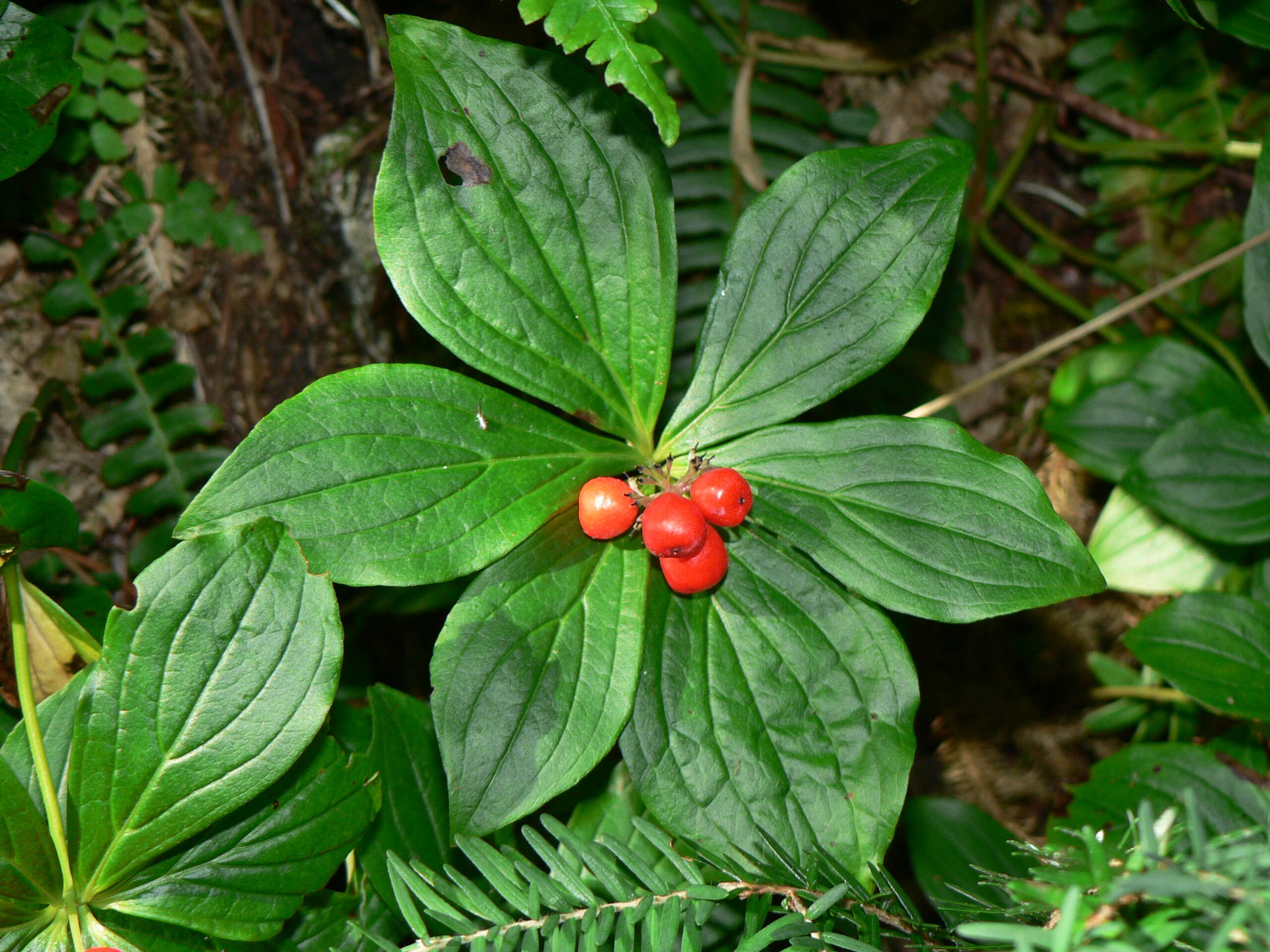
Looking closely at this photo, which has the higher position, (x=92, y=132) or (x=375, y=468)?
(x=92, y=132)

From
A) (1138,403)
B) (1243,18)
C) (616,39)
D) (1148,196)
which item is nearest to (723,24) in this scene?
(1243,18)

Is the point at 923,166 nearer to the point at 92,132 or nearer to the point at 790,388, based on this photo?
the point at 790,388

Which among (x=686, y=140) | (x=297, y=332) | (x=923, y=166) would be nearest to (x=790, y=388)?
(x=923, y=166)

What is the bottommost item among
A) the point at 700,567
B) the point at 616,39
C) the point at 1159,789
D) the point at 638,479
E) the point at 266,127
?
the point at 1159,789

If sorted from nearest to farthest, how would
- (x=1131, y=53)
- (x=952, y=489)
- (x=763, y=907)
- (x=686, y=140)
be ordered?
(x=763, y=907), (x=952, y=489), (x=686, y=140), (x=1131, y=53)

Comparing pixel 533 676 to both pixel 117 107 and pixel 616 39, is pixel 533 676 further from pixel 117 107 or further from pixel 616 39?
pixel 117 107

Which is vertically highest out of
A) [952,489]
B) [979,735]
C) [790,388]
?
[790,388]

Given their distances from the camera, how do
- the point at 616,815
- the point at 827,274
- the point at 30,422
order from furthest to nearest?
the point at 30,422 → the point at 616,815 → the point at 827,274
